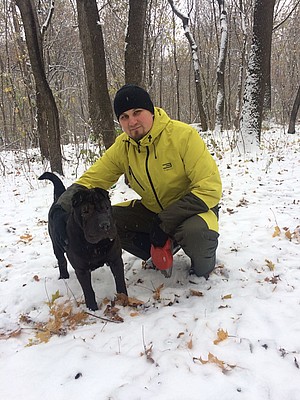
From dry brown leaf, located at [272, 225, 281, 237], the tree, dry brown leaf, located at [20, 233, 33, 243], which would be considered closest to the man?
dry brown leaf, located at [272, 225, 281, 237]

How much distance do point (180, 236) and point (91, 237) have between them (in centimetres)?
79

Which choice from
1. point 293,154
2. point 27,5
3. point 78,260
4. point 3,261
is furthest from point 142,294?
point 293,154

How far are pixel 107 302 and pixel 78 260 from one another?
0.49 meters

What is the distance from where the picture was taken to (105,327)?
210 centimetres

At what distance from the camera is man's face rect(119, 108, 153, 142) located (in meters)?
2.46

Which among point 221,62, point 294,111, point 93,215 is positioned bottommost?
point 93,215

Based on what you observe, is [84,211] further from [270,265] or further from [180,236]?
[270,265]

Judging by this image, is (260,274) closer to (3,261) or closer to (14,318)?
(14,318)

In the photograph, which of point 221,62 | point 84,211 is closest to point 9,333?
point 84,211

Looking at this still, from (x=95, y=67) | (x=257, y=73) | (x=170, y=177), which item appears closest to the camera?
(x=170, y=177)

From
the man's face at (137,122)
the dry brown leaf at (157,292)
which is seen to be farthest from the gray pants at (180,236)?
the man's face at (137,122)

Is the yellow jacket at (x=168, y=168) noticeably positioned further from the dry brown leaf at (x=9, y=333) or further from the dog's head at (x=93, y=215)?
the dry brown leaf at (x=9, y=333)

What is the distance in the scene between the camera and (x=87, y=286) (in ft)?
7.52

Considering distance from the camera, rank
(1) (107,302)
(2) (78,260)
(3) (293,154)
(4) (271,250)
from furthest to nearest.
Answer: (3) (293,154), (4) (271,250), (1) (107,302), (2) (78,260)
